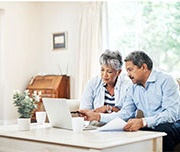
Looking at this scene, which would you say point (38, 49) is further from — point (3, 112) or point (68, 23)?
point (3, 112)

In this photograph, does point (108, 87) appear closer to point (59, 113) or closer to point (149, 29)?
point (59, 113)

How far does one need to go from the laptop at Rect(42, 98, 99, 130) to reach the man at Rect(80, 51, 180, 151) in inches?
7.4

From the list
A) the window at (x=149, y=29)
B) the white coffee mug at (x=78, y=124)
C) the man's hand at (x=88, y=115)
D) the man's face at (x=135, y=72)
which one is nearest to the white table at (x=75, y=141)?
the white coffee mug at (x=78, y=124)

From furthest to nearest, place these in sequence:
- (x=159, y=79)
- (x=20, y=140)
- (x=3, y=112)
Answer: (x=3, y=112)
(x=159, y=79)
(x=20, y=140)

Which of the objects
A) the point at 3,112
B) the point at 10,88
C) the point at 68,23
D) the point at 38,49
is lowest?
the point at 3,112

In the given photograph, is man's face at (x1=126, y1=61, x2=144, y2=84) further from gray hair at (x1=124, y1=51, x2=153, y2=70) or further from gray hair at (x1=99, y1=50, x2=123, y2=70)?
gray hair at (x1=99, y1=50, x2=123, y2=70)

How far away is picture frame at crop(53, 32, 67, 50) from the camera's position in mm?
5879

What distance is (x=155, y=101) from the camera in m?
2.78

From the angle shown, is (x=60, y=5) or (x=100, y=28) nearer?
(x=100, y=28)

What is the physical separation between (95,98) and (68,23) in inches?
111

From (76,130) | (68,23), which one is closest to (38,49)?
(68,23)

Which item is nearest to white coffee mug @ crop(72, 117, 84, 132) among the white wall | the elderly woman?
the elderly woman

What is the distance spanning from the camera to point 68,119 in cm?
239

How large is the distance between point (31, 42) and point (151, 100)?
3.77 m
